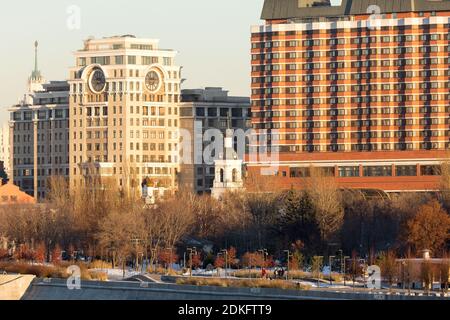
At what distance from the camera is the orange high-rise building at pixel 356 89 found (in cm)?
13050

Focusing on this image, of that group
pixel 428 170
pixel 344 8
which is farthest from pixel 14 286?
pixel 344 8

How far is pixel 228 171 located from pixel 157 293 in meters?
52.6

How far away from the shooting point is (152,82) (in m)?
157

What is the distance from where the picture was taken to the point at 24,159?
170 m

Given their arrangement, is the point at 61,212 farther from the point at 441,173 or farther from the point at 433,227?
the point at 433,227

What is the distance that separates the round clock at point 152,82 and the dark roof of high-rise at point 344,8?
22.7 meters

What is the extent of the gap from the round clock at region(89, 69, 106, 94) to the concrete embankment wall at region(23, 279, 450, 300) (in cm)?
6802

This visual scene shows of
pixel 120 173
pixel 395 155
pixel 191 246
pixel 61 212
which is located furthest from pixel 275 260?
pixel 120 173

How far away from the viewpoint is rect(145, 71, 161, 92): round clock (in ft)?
513

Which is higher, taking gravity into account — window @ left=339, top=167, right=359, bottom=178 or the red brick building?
window @ left=339, top=167, right=359, bottom=178

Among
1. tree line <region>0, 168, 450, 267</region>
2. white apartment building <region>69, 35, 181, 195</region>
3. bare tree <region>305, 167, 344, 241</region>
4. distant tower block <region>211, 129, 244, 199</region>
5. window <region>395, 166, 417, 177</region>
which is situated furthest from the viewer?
white apartment building <region>69, 35, 181, 195</region>

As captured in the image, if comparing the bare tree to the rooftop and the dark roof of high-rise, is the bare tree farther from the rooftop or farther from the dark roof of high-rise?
the rooftop

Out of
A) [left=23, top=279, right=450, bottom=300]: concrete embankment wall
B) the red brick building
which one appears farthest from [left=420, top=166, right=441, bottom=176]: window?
[left=23, top=279, right=450, bottom=300]: concrete embankment wall

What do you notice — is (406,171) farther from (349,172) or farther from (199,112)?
(199,112)
